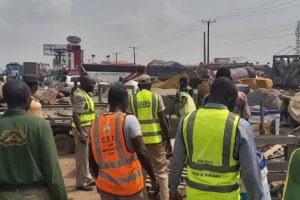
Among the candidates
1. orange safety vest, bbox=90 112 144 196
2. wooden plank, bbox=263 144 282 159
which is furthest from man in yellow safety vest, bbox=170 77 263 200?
wooden plank, bbox=263 144 282 159

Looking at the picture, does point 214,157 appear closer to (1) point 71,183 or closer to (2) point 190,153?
(2) point 190,153

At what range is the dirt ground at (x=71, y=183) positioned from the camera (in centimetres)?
776

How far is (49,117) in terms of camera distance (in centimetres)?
1180

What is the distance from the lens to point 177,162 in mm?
3779

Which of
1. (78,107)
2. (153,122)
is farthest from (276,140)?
(78,107)

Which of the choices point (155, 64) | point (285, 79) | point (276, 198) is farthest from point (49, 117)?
point (155, 64)

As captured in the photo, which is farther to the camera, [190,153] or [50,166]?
[190,153]

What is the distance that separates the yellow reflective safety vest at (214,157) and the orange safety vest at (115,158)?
89cm

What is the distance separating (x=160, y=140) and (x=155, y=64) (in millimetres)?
42258

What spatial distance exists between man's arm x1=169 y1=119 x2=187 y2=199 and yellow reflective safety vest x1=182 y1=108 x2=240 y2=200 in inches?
6.5

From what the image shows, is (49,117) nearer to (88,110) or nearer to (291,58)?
(88,110)

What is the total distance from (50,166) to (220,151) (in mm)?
1248

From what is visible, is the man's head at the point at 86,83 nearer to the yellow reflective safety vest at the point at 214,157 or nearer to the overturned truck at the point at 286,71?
the yellow reflective safety vest at the point at 214,157

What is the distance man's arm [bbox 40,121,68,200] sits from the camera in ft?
11.4
